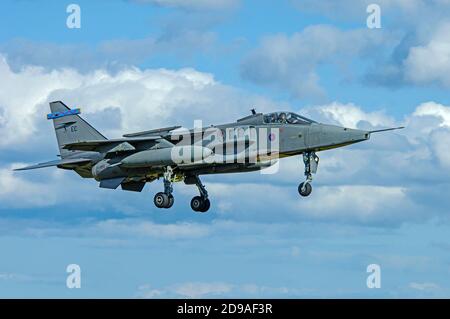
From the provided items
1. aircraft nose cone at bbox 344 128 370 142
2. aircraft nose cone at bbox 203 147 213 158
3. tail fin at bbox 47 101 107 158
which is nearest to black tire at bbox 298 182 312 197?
aircraft nose cone at bbox 344 128 370 142

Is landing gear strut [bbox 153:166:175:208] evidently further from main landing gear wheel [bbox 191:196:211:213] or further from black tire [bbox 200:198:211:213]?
black tire [bbox 200:198:211:213]

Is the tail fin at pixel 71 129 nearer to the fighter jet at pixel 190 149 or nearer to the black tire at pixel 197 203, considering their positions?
the fighter jet at pixel 190 149

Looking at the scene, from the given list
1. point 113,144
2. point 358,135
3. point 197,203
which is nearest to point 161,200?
point 197,203

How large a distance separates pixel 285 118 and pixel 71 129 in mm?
12531

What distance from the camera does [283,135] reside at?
4666 centimetres

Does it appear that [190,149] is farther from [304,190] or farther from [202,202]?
[304,190]

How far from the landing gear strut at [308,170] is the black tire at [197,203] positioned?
766cm

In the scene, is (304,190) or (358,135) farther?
(358,135)

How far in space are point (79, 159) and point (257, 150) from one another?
10079 mm

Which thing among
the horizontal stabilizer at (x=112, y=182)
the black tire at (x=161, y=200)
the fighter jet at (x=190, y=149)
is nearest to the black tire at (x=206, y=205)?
the fighter jet at (x=190, y=149)

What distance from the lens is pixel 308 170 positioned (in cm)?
4550

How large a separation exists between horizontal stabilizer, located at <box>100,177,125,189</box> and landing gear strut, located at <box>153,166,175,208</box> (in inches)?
99.3

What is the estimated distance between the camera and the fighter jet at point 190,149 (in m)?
46.1
